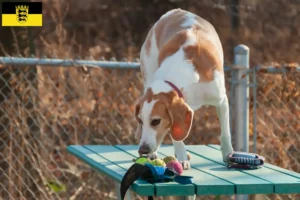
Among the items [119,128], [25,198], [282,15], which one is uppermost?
[282,15]

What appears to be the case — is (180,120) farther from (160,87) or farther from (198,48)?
(198,48)

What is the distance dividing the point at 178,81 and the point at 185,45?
24 centimetres

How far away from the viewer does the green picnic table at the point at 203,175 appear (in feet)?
12.1

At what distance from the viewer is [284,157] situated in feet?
20.7

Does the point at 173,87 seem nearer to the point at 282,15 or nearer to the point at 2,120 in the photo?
the point at 2,120

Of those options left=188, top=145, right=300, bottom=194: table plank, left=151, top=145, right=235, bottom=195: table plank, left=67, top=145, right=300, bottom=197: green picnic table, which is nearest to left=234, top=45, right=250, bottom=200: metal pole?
left=67, top=145, right=300, bottom=197: green picnic table

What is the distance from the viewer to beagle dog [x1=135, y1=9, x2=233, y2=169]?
4121mm

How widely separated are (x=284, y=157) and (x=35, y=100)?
5.95 feet

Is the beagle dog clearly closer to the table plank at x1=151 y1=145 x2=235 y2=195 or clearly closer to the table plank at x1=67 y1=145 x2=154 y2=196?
the table plank at x1=67 y1=145 x2=154 y2=196

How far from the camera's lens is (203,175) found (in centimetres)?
402

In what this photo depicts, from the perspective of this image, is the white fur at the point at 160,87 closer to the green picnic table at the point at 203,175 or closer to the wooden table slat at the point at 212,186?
the green picnic table at the point at 203,175

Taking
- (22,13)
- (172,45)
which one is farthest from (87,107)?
(172,45)

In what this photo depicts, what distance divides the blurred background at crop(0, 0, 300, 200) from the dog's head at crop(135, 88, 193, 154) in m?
1.22

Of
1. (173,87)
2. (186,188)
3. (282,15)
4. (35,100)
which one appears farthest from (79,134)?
(282,15)
